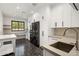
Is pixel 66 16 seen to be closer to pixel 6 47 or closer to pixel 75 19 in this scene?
pixel 75 19

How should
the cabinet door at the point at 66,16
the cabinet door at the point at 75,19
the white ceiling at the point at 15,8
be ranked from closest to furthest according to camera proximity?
the cabinet door at the point at 75,19, the cabinet door at the point at 66,16, the white ceiling at the point at 15,8

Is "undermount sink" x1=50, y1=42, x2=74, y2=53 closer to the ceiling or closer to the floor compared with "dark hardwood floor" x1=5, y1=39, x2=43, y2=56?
closer to the ceiling

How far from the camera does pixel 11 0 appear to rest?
81 centimetres

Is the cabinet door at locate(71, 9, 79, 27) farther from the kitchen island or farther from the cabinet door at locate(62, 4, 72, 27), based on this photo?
the kitchen island

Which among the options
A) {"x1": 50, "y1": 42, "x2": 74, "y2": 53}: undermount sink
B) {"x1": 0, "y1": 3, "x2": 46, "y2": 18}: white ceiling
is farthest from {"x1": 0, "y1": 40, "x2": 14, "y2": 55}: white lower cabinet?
{"x1": 50, "y1": 42, "x2": 74, "y2": 53}: undermount sink

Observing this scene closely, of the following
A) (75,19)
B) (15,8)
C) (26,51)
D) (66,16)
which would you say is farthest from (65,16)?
(15,8)

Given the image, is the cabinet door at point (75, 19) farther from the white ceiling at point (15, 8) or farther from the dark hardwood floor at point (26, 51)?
the dark hardwood floor at point (26, 51)

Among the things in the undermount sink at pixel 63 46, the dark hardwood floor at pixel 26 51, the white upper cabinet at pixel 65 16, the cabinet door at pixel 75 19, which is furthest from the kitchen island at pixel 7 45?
the cabinet door at pixel 75 19

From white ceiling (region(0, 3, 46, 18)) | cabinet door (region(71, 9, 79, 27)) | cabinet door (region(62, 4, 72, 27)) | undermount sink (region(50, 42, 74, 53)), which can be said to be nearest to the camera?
undermount sink (region(50, 42, 74, 53))

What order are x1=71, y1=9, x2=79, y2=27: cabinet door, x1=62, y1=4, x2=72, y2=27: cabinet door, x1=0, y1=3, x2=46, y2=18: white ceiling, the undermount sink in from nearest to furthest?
the undermount sink
x1=71, y1=9, x2=79, y2=27: cabinet door
x1=62, y1=4, x2=72, y2=27: cabinet door
x1=0, y1=3, x2=46, y2=18: white ceiling

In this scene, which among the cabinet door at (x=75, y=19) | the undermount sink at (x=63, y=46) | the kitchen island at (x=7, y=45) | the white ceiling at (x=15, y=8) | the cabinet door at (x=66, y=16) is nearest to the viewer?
the undermount sink at (x=63, y=46)

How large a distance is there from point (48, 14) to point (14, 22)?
1775mm

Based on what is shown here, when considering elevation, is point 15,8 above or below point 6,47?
above

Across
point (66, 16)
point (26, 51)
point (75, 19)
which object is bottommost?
point (26, 51)
